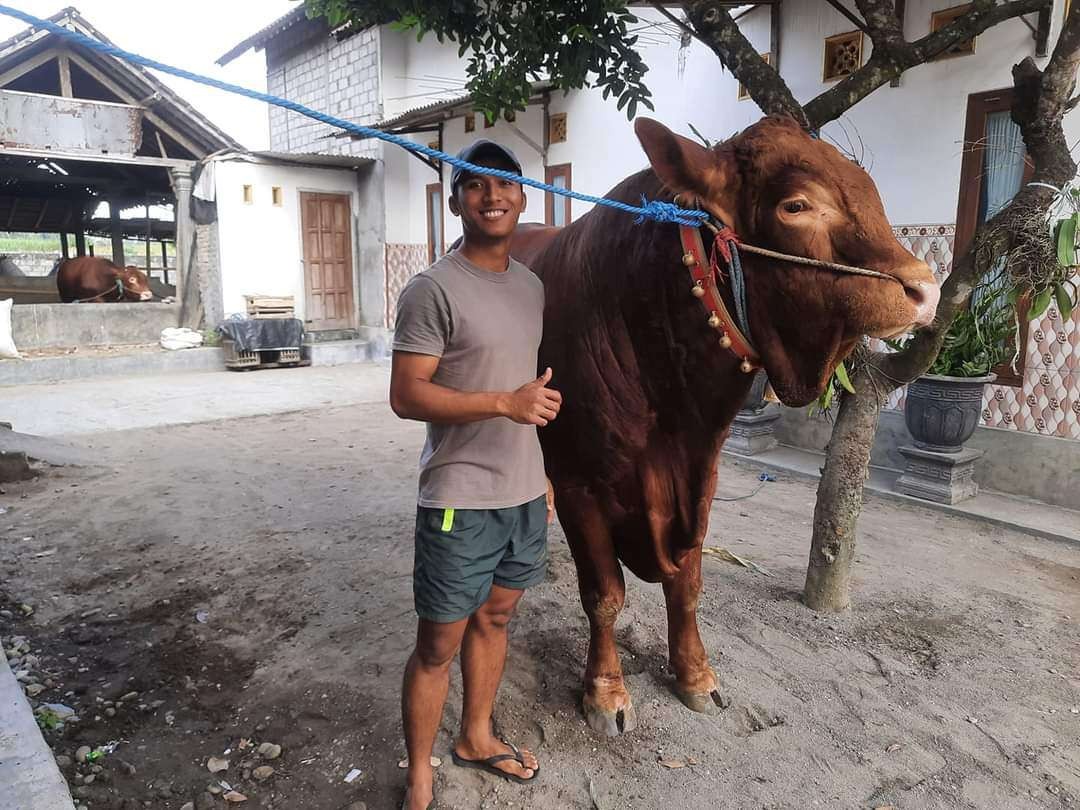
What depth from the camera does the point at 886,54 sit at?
3.20 meters

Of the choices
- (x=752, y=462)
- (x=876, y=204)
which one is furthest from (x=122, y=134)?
(x=876, y=204)

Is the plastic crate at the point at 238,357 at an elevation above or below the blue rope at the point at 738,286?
below

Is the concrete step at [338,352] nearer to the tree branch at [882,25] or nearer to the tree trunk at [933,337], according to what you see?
the tree trunk at [933,337]

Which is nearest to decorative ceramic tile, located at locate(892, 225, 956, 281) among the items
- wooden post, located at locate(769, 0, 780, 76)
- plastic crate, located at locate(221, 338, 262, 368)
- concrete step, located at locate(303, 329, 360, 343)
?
wooden post, located at locate(769, 0, 780, 76)

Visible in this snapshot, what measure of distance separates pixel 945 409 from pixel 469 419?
4.20 m

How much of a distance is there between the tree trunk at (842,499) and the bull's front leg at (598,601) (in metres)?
1.19

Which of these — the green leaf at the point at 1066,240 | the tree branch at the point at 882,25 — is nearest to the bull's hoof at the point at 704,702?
the green leaf at the point at 1066,240

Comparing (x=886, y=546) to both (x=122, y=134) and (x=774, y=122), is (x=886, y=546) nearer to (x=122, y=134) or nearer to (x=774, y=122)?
(x=774, y=122)

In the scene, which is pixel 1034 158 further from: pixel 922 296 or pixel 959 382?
pixel 959 382

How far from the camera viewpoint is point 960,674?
2898mm

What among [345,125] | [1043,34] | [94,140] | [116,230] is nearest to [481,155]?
[345,125]

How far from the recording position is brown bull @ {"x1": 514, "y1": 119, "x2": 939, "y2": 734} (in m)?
1.72

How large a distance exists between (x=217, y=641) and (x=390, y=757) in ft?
3.87

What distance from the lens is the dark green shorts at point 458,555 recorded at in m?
1.95
